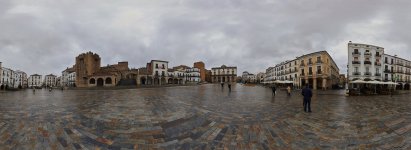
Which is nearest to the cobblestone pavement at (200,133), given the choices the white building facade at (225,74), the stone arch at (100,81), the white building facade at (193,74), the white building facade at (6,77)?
the stone arch at (100,81)

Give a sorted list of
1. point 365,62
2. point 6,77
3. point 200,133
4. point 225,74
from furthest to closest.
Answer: point 225,74, point 6,77, point 365,62, point 200,133

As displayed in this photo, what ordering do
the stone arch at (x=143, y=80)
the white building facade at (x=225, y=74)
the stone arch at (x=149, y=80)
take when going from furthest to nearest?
the white building facade at (x=225, y=74) → the stone arch at (x=149, y=80) → the stone arch at (x=143, y=80)

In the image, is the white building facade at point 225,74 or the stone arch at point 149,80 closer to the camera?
the stone arch at point 149,80

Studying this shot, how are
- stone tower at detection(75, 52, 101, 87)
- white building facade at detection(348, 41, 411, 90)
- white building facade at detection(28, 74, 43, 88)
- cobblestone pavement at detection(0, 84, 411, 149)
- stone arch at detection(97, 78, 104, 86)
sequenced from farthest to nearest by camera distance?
white building facade at detection(28, 74, 43, 88), stone tower at detection(75, 52, 101, 87), stone arch at detection(97, 78, 104, 86), white building facade at detection(348, 41, 411, 90), cobblestone pavement at detection(0, 84, 411, 149)

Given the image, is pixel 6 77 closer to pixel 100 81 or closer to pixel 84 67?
pixel 84 67

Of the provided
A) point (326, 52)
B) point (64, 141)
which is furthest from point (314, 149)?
point (326, 52)

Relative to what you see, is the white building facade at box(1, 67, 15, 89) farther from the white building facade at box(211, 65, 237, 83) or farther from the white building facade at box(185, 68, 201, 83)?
the white building facade at box(211, 65, 237, 83)

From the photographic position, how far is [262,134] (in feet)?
16.4

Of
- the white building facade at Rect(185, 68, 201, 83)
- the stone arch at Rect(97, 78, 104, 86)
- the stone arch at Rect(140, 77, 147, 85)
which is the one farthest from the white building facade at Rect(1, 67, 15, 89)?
the white building facade at Rect(185, 68, 201, 83)

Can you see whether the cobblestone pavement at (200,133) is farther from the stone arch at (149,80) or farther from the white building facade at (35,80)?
the white building facade at (35,80)

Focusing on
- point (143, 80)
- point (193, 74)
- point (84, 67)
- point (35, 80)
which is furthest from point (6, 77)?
point (35, 80)

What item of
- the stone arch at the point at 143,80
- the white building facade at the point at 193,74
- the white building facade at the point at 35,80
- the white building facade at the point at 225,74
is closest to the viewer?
the stone arch at the point at 143,80

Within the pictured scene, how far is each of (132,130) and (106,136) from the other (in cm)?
69

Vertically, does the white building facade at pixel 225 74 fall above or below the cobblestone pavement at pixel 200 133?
above
